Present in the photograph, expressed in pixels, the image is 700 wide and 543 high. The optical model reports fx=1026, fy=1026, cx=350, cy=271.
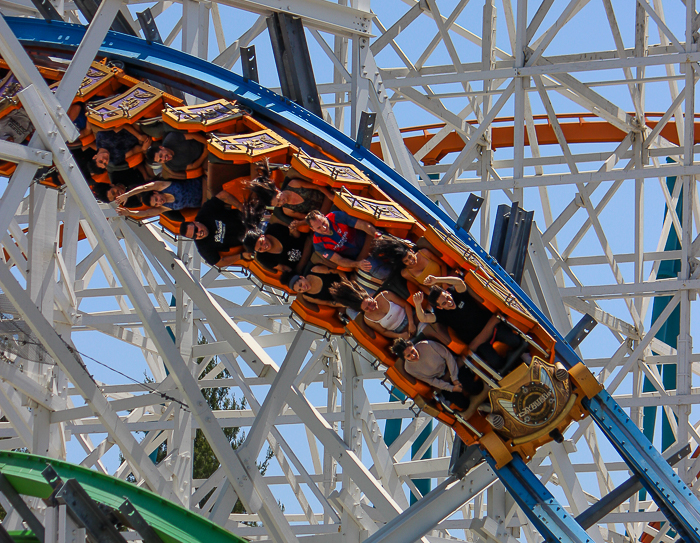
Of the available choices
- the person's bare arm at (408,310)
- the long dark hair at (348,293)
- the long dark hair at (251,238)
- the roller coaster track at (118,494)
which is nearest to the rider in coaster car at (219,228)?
the long dark hair at (251,238)


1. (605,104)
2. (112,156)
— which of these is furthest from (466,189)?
(112,156)

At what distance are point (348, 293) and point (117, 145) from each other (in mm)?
Answer: 2534

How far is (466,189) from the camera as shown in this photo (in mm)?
11148

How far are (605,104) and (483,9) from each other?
71.4 inches

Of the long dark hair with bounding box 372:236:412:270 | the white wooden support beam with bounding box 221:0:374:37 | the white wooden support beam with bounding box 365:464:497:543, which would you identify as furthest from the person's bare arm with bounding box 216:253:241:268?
the white wooden support beam with bounding box 365:464:497:543

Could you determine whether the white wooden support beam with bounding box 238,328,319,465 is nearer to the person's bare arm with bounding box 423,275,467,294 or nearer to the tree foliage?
the person's bare arm with bounding box 423,275,467,294

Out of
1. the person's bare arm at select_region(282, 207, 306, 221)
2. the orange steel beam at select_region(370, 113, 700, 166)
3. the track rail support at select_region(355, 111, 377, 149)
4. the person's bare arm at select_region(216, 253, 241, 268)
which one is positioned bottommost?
the person's bare arm at select_region(282, 207, 306, 221)

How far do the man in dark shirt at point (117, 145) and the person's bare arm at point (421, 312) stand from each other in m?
2.80

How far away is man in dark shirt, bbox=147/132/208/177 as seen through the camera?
855cm

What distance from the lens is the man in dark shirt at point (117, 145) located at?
29.2ft

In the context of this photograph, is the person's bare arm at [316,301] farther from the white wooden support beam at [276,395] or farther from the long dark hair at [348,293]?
the white wooden support beam at [276,395]

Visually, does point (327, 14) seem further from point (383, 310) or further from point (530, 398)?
point (530, 398)

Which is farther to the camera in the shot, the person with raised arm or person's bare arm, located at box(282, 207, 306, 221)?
the person with raised arm

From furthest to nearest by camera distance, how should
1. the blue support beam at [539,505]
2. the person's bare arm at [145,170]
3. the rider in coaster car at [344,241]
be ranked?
the person's bare arm at [145,170] < the rider in coaster car at [344,241] < the blue support beam at [539,505]
